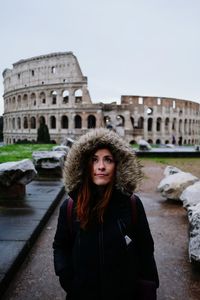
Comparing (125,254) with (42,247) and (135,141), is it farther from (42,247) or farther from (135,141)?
(135,141)

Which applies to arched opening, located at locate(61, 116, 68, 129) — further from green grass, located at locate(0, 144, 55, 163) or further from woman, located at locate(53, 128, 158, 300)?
woman, located at locate(53, 128, 158, 300)

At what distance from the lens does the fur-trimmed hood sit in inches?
86.0

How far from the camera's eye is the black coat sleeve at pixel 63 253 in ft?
6.60

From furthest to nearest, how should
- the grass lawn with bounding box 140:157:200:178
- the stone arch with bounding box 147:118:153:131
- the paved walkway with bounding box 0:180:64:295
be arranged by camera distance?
the stone arch with bounding box 147:118:153:131
the grass lawn with bounding box 140:157:200:178
the paved walkway with bounding box 0:180:64:295

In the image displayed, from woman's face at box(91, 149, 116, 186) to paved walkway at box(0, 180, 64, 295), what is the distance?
4.77 ft

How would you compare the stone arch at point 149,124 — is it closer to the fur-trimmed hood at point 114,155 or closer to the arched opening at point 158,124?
the arched opening at point 158,124

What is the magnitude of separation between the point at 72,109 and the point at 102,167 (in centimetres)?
4155

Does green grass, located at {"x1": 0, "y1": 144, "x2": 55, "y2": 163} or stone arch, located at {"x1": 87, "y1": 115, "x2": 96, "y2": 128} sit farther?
stone arch, located at {"x1": 87, "y1": 115, "x2": 96, "y2": 128}

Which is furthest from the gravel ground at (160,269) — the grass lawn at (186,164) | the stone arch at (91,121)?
the stone arch at (91,121)

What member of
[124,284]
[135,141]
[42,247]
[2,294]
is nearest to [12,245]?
[42,247]

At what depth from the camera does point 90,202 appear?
2.13m

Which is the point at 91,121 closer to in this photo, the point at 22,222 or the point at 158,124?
the point at 158,124

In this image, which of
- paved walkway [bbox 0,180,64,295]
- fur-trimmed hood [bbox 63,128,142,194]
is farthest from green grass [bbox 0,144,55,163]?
fur-trimmed hood [bbox 63,128,142,194]

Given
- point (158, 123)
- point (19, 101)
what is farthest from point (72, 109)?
point (158, 123)
